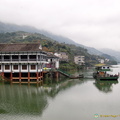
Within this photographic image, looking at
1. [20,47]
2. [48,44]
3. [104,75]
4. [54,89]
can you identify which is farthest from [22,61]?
[48,44]

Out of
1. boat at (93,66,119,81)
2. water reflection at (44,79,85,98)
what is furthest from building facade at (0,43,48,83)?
boat at (93,66,119,81)

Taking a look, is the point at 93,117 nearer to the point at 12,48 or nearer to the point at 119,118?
the point at 119,118

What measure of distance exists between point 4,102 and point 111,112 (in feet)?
44.8

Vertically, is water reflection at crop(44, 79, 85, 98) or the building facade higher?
the building facade

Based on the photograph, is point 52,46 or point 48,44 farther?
point 52,46

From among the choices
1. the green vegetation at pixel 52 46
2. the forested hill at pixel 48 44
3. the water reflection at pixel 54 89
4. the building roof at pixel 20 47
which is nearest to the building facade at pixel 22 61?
the building roof at pixel 20 47

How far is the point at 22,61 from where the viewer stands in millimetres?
35844

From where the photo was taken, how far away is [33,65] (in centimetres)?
3631

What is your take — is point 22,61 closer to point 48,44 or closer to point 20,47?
point 20,47

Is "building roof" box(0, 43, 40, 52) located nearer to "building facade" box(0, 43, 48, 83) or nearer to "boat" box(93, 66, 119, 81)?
"building facade" box(0, 43, 48, 83)

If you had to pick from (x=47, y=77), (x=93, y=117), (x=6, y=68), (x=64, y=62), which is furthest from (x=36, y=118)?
(x=64, y=62)

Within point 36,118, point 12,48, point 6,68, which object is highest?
point 12,48

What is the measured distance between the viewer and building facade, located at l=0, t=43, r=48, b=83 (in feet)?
117

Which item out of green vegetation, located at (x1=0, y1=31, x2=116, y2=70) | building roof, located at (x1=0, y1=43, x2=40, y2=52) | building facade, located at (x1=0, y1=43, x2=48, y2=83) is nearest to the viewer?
A: building facade, located at (x1=0, y1=43, x2=48, y2=83)
